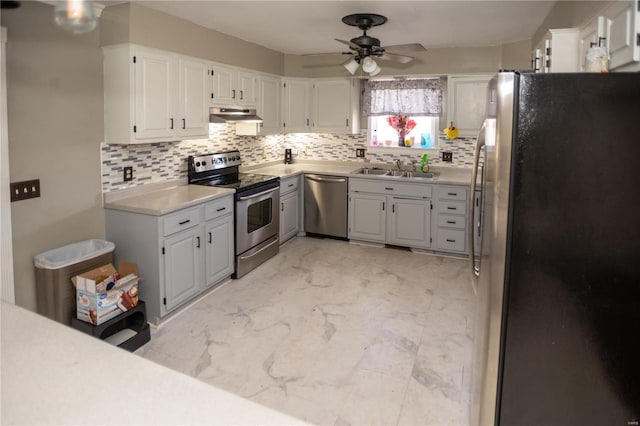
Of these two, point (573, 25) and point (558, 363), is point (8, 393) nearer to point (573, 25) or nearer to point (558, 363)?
point (558, 363)

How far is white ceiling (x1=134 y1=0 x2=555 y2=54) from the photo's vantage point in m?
3.36

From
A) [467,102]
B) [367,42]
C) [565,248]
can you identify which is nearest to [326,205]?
[467,102]

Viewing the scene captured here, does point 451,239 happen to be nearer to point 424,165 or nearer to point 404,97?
point 424,165

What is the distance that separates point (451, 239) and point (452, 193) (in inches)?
20.7

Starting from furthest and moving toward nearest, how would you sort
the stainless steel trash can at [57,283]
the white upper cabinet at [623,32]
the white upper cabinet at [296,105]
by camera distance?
the white upper cabinet at [296,105], the stainless steel trash can at [57,283], the white upper cabinet at [623,32]

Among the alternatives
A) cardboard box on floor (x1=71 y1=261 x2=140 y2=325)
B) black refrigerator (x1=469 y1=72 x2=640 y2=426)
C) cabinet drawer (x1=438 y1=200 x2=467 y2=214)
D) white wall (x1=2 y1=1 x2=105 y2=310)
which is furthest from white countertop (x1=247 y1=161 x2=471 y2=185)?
black refrigerator (x1=469 y1=72 x2=640 y2=426)

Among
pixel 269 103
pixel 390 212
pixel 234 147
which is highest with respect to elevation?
pixel 269 103

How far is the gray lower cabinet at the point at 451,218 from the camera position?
4977mm

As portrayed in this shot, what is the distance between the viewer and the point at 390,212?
532 cm

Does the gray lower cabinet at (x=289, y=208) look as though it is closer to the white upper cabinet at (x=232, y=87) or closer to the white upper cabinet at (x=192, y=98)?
the white upper cabinet at (x=232, y=87)

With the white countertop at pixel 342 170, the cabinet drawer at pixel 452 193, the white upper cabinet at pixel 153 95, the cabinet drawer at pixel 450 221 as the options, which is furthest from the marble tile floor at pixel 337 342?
the white upper cabinet at pixel 153 95

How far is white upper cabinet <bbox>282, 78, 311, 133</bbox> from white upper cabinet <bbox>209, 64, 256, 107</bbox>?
77 centimetres

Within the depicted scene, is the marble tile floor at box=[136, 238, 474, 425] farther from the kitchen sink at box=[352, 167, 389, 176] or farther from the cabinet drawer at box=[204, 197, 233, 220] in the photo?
the kitchen sink at box=[352, 167, 389, 176]

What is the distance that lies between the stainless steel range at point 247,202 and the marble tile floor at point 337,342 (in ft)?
0.69
